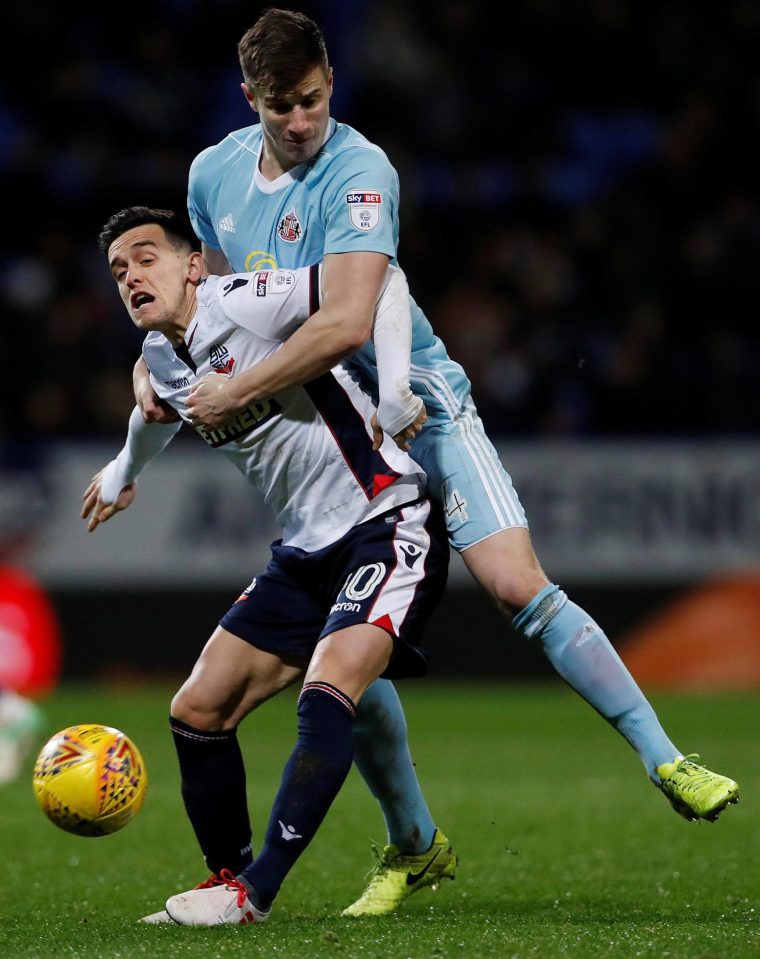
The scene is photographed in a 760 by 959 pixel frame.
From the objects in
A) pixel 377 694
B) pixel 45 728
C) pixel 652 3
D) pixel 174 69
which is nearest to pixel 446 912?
pixel 377 694

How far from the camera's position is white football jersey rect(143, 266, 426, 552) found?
452cm

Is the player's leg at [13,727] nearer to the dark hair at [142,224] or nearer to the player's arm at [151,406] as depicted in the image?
the player's arm at [151,406]

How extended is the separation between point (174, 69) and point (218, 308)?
10686 mm

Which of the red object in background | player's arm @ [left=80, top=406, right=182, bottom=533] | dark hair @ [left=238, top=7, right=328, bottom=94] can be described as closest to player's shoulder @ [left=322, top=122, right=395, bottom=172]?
dark hair @ [left=238, top=7, right=328, bottom=94]

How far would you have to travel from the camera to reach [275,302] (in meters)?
4.45

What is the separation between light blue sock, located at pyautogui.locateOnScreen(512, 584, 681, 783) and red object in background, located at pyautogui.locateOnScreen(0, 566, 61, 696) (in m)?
8.25

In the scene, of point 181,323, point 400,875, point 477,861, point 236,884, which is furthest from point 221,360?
point 477,861

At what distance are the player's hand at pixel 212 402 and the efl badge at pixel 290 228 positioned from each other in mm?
539

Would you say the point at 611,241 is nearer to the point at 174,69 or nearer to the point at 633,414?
the point at 633,414

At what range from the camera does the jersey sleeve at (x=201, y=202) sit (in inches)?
194

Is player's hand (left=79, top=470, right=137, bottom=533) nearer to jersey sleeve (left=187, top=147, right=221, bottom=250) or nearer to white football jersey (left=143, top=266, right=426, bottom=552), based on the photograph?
white football jersey (left=143, top=266, right=426, bottom=552)

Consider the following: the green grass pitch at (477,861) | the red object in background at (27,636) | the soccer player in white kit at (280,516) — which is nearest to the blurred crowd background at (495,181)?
the red object in background at (27,636)

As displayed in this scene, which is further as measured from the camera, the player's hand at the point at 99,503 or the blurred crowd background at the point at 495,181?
the blurred crowd background at the point at 495,181

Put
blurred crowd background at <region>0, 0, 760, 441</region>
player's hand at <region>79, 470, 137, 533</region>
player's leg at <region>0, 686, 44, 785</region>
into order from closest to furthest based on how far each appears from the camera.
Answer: player's hand at <region>79, 470, 137, 533</region>
player's leg at <region>0, 686, 44, 785</region>
blurred crowd background at <region>0, 0, 760, 441</region>
